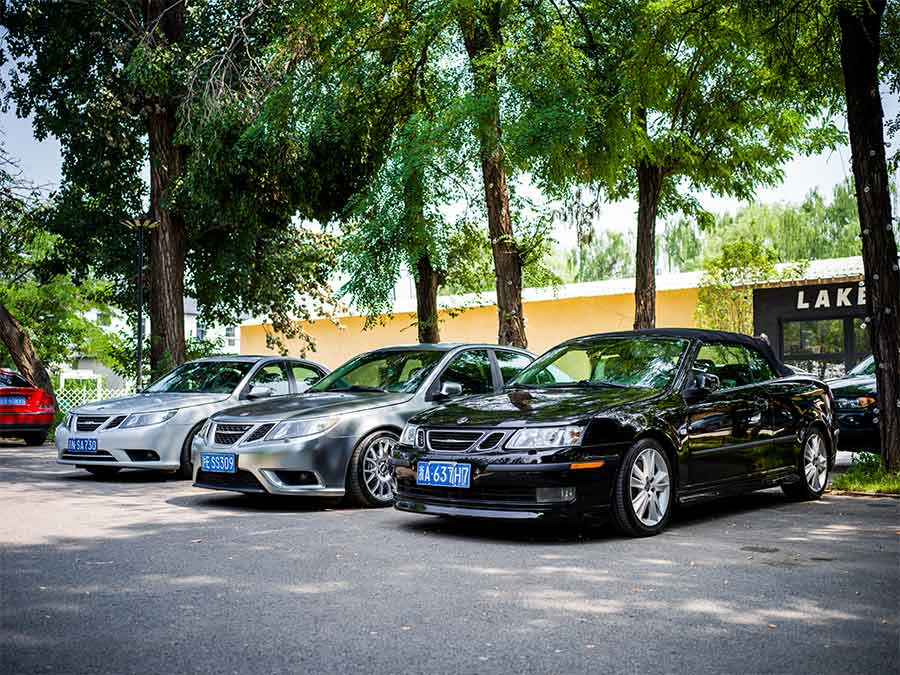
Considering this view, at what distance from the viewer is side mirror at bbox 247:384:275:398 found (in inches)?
454

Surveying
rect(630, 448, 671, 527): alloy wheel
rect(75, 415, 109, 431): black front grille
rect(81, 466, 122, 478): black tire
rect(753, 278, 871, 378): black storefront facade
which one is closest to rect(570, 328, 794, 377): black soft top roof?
rect(630, 448, 671, 527): alloy wheel

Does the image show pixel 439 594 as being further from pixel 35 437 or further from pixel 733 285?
pixel 733 285

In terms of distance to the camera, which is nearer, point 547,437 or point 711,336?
point 547,437

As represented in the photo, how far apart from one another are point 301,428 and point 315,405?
17.4 inches

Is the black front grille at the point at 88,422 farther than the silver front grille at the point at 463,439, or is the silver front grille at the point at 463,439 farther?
the black front grille at the point at 88,422

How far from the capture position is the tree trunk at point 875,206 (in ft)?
35.4

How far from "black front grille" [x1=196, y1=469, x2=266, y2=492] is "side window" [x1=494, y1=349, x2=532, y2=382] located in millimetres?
2900

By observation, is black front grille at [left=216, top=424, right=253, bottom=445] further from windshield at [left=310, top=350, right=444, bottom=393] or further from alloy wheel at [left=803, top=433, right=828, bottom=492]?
alloy wheel at [left=803, top=433, right=828, bottom=492]

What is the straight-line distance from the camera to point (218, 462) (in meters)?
9.28

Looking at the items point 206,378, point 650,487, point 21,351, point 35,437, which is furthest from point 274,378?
point 21,351

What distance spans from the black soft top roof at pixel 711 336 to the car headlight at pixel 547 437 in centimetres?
184

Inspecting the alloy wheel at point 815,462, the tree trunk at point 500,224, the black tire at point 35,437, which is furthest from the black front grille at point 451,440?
the black tire at point 35,437

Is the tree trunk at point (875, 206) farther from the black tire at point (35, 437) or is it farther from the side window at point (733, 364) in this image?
the black tire at point (35, 437)

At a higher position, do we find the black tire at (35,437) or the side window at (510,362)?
the side window at (510,362)
